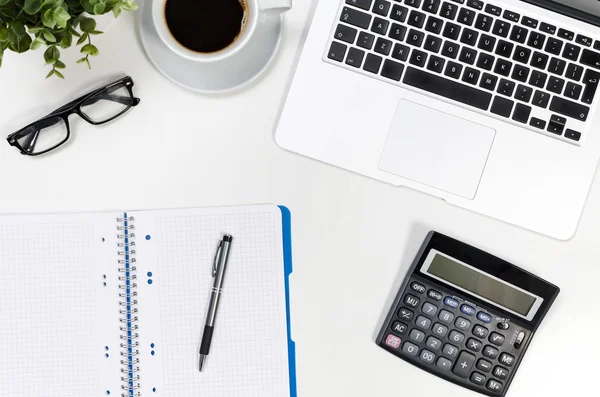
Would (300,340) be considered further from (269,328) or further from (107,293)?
(107,293)

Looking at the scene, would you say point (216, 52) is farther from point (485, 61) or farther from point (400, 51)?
point (485, 61)

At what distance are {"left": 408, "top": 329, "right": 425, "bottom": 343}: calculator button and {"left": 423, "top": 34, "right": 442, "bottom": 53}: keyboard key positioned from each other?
350 millimetres

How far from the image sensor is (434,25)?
0.73 meters

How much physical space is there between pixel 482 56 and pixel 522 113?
0.28 feet

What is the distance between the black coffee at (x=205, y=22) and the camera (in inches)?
27.3

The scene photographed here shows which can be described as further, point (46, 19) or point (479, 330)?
point (479, 330)

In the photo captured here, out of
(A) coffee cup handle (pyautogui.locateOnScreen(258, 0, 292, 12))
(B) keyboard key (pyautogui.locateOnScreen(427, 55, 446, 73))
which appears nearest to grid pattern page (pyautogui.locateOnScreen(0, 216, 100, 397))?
(A) coffee cup handle (pyautogui.locateOnScreen(258, 0, 292, 12))

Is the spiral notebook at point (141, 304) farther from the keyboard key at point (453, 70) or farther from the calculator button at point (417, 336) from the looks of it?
the keyboard key at point (453, 70)

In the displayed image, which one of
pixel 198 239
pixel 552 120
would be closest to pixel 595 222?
pixel 552 120

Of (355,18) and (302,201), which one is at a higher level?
(355,18)

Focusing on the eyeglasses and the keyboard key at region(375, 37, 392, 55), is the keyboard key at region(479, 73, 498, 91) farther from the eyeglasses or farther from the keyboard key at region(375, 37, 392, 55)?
the eyeglasses

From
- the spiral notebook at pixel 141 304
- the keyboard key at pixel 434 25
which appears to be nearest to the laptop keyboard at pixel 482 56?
the keyboard key at pixel 434 25

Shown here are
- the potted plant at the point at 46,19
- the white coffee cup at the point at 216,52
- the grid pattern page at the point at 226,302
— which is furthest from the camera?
the grid pattern page at the point at 226,302

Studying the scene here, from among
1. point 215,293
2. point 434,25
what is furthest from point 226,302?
point 434,25
